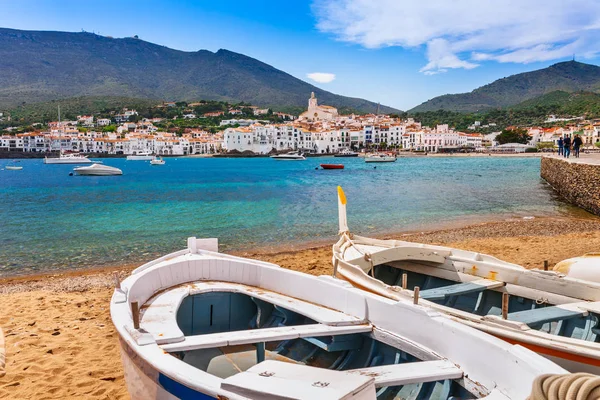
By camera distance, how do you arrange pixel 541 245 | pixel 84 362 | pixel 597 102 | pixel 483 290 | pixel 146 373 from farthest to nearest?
pixel 597 102 < pixel 541 245 < pixel 483 290 < pixel 84 362 < pixel 146 373

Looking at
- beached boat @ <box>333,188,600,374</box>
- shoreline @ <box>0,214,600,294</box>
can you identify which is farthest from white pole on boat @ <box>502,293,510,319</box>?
shoreline @ <box>0,214,600,294</box>

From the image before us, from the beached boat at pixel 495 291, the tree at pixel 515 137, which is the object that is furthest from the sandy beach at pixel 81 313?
the tree at pixel 515 137

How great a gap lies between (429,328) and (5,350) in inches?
230

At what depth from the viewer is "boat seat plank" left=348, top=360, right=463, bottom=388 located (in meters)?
3.03

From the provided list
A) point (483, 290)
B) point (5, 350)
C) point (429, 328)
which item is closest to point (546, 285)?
point (483, 290)

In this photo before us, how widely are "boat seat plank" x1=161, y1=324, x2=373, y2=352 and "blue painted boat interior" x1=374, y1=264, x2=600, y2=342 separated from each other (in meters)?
2.34

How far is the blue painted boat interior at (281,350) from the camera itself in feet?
10.8

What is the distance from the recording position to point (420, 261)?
7.26 meters

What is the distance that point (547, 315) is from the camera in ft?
16.5

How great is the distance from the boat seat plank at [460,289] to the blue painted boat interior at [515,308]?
2cm

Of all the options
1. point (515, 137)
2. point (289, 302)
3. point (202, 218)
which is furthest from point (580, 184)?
point (515, 137)

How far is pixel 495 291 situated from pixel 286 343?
3513 millimetres

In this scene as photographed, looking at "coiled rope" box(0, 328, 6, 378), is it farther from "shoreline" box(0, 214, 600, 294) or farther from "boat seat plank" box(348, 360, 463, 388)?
"boat seat plank" box(348, 360, 463, 388)

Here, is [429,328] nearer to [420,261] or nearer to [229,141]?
[420,261]
